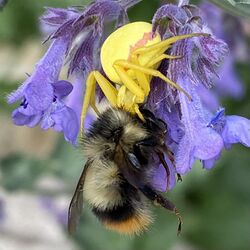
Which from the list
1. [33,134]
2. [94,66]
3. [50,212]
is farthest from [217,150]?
[33,134]

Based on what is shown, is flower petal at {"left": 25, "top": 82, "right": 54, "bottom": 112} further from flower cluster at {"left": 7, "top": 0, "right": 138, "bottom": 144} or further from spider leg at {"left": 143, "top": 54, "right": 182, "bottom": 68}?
spider leg at {"left": 143, "top": 54, "right": 182, "bottom": 68}

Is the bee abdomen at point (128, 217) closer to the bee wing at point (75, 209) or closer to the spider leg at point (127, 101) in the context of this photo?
the bee wing at point (75, 209)

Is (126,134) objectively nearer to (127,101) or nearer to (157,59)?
(127,101)

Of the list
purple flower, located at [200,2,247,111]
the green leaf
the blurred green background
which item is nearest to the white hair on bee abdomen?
the green leaf

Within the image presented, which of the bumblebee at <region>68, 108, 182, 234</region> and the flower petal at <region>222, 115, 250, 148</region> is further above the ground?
the flower petal at <region>222, 115, 250, 148</region>

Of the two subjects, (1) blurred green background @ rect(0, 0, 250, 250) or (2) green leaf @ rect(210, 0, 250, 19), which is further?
(1) blurred green background @ rect(0, 0, 250, 250)

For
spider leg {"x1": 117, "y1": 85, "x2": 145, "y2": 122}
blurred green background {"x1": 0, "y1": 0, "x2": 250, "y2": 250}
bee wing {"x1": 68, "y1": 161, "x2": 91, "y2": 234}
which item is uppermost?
spider leg {"x1": 117, "y1": 85, "x2": 145, "y2": 122}

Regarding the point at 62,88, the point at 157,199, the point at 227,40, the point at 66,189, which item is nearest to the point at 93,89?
the point at 62,88
